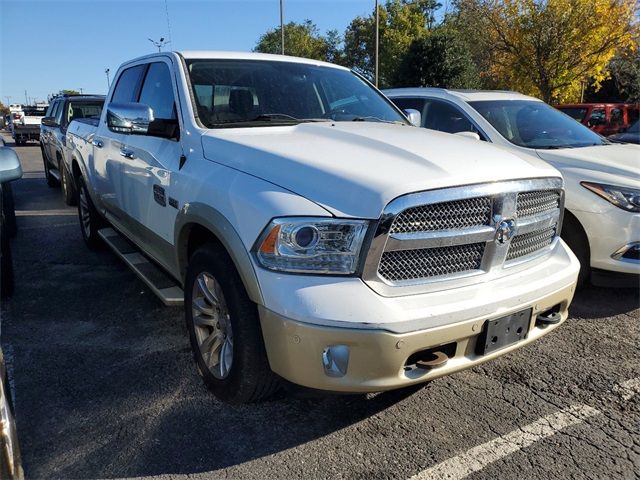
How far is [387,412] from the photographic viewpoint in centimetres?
289

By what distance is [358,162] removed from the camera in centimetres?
255

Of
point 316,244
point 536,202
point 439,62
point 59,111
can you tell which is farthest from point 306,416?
point 439,62

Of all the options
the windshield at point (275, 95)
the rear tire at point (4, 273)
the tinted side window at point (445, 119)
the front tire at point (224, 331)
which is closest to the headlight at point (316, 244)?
the front tire at point (224, 331)

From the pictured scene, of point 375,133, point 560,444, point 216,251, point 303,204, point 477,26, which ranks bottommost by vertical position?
point 560,444

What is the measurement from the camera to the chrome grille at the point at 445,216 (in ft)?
7.61

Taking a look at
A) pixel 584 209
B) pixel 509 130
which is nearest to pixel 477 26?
pixel 509 130

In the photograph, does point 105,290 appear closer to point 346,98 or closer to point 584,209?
point 346,98

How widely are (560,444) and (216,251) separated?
197 centimetres

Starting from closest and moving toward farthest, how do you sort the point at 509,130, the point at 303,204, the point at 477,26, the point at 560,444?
the point at 303,204, the point at 560,444, the point at 509,130, the point at 477,26

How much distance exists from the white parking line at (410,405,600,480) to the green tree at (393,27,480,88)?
20224mm

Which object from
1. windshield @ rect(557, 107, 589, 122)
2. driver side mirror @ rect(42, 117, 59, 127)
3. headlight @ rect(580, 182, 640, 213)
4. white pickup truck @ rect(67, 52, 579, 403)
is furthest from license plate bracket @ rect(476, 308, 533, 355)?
windshield @ rect(557, 107, 589, 122)

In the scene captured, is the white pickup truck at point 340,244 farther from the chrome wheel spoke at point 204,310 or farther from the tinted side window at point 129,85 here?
the tinted side window at point 129,85

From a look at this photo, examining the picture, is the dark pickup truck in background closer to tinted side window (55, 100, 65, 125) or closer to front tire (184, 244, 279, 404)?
tinted side window (55, 100, 65, 125)

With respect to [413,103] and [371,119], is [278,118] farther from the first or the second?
[413,103]
